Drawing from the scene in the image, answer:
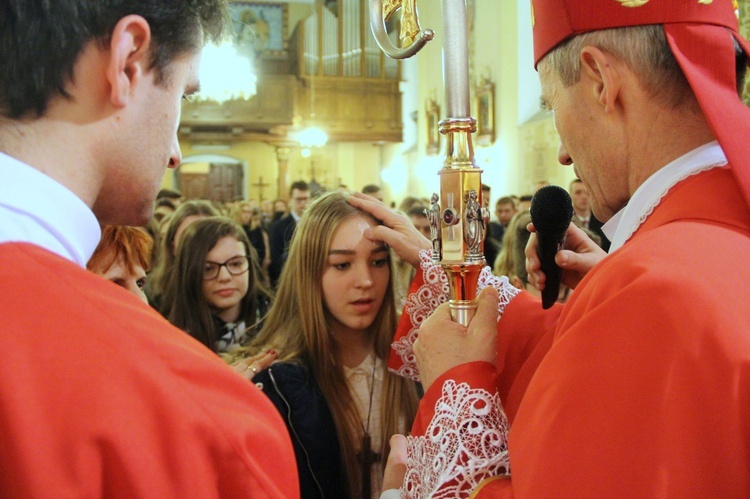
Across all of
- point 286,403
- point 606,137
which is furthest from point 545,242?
point 286,403

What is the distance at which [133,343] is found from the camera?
702 mm

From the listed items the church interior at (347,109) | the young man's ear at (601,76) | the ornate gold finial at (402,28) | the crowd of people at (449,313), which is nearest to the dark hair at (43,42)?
the crowd of people at (449,313)

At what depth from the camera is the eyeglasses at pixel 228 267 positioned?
3199 millimetres

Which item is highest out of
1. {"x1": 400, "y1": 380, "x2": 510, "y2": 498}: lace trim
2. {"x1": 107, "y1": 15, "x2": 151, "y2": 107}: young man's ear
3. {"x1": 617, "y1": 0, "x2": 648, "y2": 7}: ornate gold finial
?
{"x1": 617, "y1": 0, "x2": 648, "y2": 7}: ornate gold finial

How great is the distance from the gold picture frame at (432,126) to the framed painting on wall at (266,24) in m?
3.95

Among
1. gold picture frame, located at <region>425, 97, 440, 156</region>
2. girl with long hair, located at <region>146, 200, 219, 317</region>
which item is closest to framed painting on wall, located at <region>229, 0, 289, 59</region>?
gold picture frame, located at <region>425, 97, 440, 156</region>

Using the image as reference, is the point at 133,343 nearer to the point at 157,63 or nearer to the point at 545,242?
the point at 157,63

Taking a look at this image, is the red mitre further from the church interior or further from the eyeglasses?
the church interior

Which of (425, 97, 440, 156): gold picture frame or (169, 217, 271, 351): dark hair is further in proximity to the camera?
(425, 97, 440, 156): gold picture frame

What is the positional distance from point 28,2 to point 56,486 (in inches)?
21.5

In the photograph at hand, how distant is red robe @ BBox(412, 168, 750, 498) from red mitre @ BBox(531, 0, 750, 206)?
7 centimetres

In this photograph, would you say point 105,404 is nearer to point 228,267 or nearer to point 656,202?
point 656,202

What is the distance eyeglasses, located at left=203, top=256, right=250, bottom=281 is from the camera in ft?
10.5

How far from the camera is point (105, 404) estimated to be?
66 centimetres
